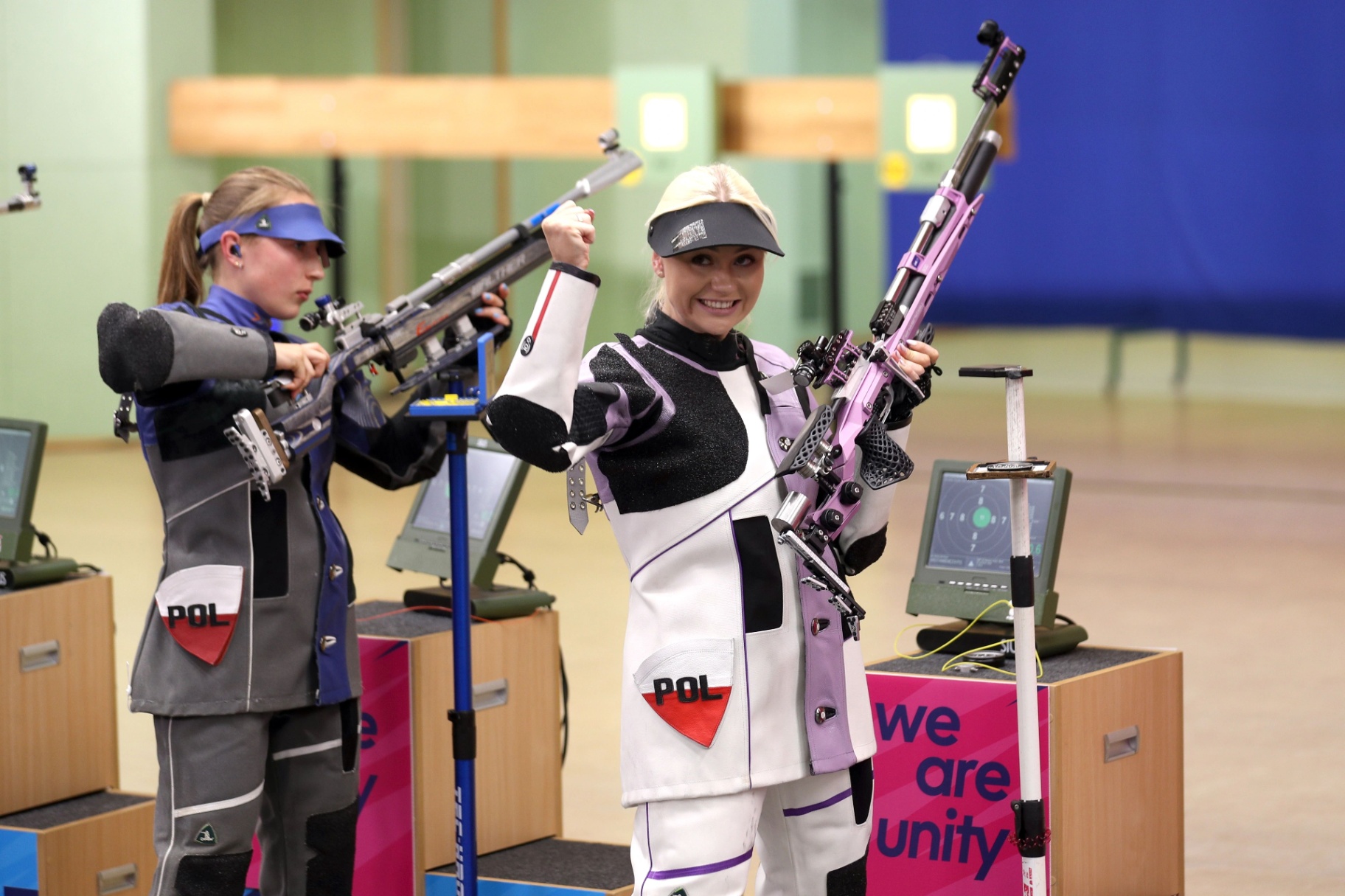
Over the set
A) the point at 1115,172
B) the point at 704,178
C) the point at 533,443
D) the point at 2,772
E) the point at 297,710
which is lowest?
the point at 2,772

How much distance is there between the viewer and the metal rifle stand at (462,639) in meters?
2.90

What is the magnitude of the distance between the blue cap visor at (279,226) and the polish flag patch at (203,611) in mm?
525

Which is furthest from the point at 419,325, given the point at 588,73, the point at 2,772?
the point at 588,73

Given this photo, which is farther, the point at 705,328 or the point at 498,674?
the point at 498,674

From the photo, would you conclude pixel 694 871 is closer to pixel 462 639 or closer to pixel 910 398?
pixel 910 398

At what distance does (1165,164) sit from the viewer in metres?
11.3

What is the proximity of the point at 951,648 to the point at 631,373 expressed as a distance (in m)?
1.23

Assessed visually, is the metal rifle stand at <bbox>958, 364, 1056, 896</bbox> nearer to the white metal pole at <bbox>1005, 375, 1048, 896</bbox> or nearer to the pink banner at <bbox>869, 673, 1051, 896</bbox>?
the white metal pole at <bbox>1005, 375, 1048, 896</bbox>

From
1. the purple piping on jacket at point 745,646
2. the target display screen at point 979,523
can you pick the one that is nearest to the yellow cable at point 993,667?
the target display screen at point 979,523

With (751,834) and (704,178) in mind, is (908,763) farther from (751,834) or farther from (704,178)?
(704,178)

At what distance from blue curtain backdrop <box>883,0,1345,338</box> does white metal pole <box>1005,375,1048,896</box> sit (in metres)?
8.61

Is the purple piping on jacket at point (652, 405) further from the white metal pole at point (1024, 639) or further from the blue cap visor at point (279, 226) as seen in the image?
the blue cap visor at point (279, 226)

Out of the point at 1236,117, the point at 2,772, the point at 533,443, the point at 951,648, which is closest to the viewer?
the point at 533,443

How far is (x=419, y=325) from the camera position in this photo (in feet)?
9.48
